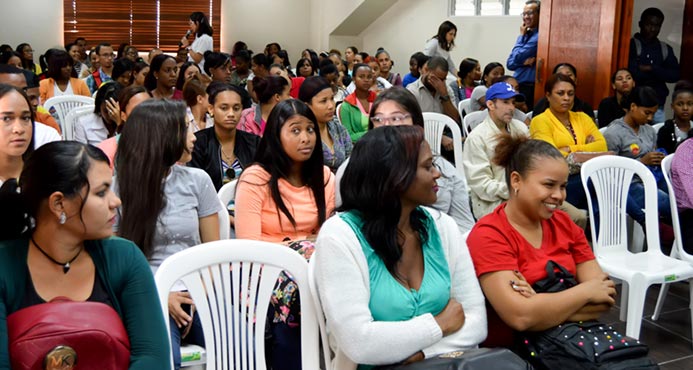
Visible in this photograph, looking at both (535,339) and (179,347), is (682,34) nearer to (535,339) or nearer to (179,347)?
(535,339)

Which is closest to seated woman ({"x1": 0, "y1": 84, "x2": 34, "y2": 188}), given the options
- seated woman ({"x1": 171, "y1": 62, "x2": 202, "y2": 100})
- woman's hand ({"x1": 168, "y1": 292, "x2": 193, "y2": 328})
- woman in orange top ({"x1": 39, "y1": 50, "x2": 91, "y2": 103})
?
woman's hand ({"x1": 168, "y1": 292, "x2": 193, "y2": 328})

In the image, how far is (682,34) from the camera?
6879 mm

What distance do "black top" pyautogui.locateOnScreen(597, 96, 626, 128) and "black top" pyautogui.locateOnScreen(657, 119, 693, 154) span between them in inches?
26.0

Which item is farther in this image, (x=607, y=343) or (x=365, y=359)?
(x=607, y=343)

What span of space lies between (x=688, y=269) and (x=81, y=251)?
2689 millimetres

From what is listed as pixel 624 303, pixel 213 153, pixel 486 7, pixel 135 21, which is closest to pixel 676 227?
pixel 624 303

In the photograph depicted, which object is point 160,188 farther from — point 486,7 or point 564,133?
point 486,7

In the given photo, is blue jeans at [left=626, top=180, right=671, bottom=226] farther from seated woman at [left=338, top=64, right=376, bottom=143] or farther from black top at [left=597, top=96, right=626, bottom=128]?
seated woman at [left=338, top=64, right=376, bottom=143]

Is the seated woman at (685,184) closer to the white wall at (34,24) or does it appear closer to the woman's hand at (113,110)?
the woman's hand at (113,110)

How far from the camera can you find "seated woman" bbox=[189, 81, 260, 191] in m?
3.54

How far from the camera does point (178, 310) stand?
2.11 metres

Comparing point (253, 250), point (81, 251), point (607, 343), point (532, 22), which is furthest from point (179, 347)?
point (532, 22)

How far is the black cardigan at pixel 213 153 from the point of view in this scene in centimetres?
353

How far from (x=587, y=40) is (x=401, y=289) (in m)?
4.92
